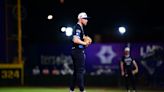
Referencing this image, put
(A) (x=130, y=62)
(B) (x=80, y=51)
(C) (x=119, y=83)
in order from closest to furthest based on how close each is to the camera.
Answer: (B) (x=80, y=51) < (A) (x=130, y=62) < (C) (x=119, y=83)

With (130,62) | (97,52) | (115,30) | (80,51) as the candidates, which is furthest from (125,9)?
(80,51)

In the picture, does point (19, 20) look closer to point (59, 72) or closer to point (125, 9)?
point (59, 72)

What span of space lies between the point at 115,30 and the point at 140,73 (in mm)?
6311

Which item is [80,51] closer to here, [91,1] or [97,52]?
[97,52]

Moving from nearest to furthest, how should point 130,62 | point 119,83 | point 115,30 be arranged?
point 130,62 < point 119,83 < point 115,30

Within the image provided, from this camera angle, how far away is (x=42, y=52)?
2631 cm

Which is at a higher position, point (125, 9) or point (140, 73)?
point (125, 9)

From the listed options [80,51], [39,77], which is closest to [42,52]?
[39,77]

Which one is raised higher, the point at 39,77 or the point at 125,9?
the point at 125,9

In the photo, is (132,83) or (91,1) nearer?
(132,83)

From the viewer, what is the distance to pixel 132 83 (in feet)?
64.2

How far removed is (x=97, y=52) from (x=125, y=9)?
6.99m

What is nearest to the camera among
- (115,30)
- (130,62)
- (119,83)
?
(130,62)

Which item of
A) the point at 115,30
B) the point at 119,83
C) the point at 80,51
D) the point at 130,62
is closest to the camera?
the point at 80,51
